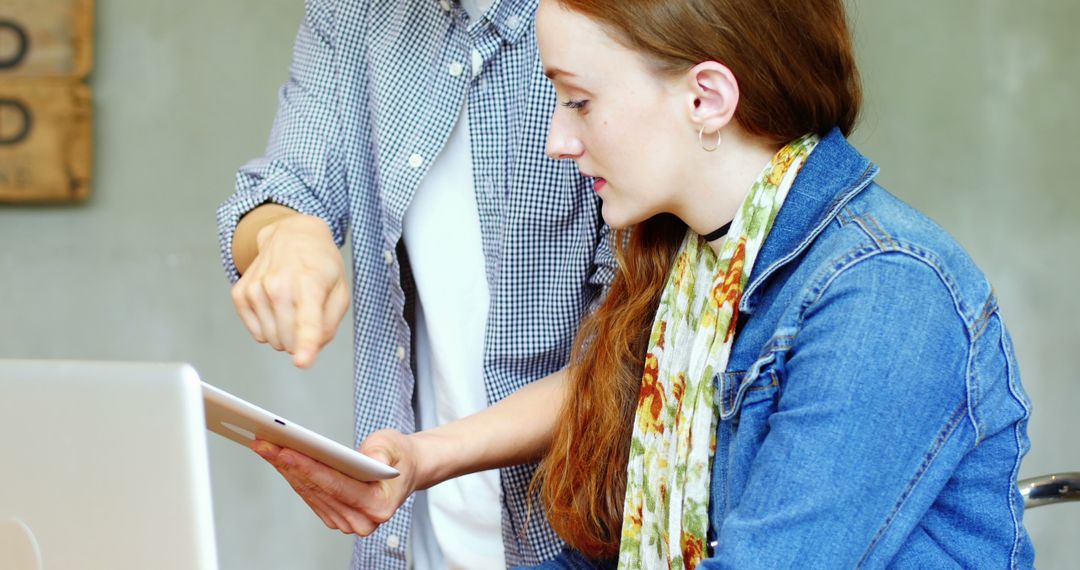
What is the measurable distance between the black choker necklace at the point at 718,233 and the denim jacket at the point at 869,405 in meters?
0.10

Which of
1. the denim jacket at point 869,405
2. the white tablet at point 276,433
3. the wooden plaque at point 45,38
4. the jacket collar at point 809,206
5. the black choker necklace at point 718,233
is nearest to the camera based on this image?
the white tablet at point 276,433

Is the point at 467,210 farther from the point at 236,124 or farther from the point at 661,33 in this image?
the point at 236,124

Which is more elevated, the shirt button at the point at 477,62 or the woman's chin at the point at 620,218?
the shirt button at the point at 477,62

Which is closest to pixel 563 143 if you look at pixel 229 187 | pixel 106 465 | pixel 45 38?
pixel 106 465

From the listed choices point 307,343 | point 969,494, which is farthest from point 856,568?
point 307,343

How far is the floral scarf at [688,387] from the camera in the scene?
1.09 m

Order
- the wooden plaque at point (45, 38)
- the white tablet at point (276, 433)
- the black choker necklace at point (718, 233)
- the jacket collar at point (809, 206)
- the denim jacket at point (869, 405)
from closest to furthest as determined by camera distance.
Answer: the white tablet at point (276, 433) → the denim jacket at point (869, 405) → the jacket collar at point (809, 206) → the black choker necklace at point (718, 233) → the wooden plaque at point (45, 38)

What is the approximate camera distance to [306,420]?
2713mm

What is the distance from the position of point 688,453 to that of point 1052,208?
6.31 ft

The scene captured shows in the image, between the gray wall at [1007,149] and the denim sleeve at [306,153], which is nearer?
the denim sleeve at [306,153]

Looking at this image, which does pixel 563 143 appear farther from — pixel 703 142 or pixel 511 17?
pixel 511 17

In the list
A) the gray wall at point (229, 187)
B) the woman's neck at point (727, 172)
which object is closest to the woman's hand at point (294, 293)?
the woman's neck at point (727, 172)

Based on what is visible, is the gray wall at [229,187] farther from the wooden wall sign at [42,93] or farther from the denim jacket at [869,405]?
the denim jacket at [869,405]

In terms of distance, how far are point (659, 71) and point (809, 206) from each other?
0.62ft
